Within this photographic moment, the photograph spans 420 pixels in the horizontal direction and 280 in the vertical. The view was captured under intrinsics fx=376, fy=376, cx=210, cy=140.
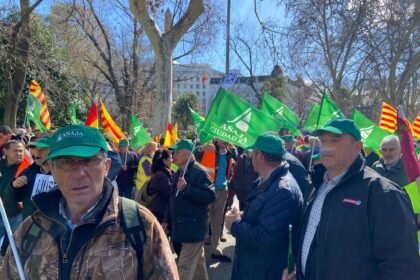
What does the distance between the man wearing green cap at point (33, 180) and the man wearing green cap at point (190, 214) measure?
1.48m

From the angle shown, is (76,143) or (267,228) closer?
(76,143)

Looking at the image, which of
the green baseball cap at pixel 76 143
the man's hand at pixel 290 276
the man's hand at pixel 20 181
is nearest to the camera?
the green baseball cap at pixel 76 143

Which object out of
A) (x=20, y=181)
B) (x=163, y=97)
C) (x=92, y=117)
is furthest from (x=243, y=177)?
(x=163, y=97)

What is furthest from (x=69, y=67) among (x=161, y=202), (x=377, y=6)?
(x=161, y=202)

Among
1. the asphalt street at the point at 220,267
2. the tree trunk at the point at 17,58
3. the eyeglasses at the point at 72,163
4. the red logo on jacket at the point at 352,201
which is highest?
the tree trunk at the point at 17,58

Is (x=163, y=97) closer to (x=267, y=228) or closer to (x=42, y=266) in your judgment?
(x=267, y=228)

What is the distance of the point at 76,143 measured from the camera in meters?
1.82

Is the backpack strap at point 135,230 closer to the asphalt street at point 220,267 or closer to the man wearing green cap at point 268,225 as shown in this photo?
the man wearing green cap at point 268,225

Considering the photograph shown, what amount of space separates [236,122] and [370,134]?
114 inches

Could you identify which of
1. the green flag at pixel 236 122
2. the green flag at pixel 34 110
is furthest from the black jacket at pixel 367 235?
the green flag at pixel 34 110

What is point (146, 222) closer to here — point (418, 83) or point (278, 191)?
point (278, 191)

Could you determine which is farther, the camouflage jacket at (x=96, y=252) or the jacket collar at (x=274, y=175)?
the jacket collar at (x=274, y=175)

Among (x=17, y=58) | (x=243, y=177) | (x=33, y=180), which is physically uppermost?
(x=17, y=58)

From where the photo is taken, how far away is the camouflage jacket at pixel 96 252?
167 cm
